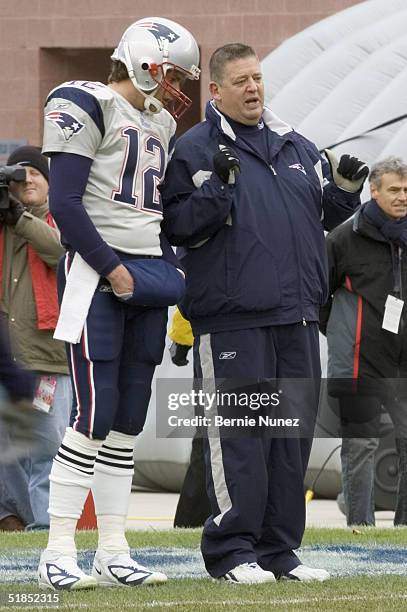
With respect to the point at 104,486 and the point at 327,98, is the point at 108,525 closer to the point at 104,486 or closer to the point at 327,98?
the point at 104,486

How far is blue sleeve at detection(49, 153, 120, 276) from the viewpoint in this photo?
18.6 ft

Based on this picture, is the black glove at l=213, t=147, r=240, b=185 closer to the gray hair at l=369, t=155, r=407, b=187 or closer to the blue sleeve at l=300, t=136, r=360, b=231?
the blue sleeve at l=300, t=136, r=360, b=231

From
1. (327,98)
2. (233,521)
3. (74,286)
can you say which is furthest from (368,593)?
(327,98)

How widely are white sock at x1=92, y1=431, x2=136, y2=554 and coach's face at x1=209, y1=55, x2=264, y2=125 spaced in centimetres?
127

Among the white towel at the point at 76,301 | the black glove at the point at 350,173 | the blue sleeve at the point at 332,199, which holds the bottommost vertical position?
the white towel at the point at 76,301

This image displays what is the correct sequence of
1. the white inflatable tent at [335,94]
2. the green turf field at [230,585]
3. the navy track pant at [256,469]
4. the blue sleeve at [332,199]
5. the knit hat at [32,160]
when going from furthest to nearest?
the white inflatable tent at [335,94], the knit hat at [32,160], the blue sleeve at [332,199], the navy track pant at [256,469], the green turf field at [230,585]

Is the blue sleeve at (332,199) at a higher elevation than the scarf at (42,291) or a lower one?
higher

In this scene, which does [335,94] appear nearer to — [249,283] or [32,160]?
[32,160]

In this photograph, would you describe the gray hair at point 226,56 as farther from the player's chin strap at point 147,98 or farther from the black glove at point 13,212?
the black glove at point 13,212

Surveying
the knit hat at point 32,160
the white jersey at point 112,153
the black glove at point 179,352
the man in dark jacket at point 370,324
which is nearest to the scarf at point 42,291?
the knit hat at point 32,160

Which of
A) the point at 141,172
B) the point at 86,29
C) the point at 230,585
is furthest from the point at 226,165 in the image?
the point at 86,29

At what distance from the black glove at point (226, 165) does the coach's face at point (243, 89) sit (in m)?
0.26

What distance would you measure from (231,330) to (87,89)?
1.00m

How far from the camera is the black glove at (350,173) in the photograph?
6.21 metres
